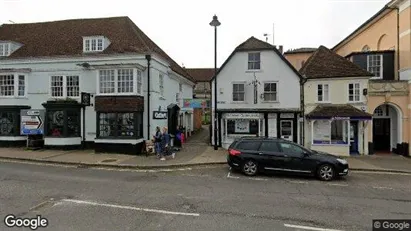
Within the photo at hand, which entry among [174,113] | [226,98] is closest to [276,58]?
[226,98]

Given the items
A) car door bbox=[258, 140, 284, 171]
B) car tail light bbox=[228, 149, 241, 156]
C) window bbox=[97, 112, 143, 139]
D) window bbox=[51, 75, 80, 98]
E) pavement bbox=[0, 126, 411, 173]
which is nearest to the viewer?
car door bbox=[258, 140, 284, 171]

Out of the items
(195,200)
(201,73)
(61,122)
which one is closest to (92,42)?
(61,122)

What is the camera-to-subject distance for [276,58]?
61.5ft

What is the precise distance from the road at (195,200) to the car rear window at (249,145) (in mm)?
1271

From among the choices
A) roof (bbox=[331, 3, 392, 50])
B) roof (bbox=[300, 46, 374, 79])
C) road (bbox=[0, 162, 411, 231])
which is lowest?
road (bbox=[0, 162, 411, 231])

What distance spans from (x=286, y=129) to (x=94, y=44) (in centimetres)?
1422

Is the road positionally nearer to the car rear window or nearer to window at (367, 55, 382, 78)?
the car rear window

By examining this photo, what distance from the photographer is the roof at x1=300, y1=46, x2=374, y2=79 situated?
18.2 meters

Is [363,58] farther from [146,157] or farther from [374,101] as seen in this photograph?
[146,157]

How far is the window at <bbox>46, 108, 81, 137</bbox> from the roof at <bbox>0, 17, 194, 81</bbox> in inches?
154

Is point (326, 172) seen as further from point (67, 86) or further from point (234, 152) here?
point (67, 86)

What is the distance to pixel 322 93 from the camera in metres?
18.8

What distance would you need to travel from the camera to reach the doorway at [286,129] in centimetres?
1881

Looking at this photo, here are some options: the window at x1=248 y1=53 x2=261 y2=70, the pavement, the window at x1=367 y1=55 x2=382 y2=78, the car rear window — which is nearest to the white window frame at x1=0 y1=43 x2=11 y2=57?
the pavement
